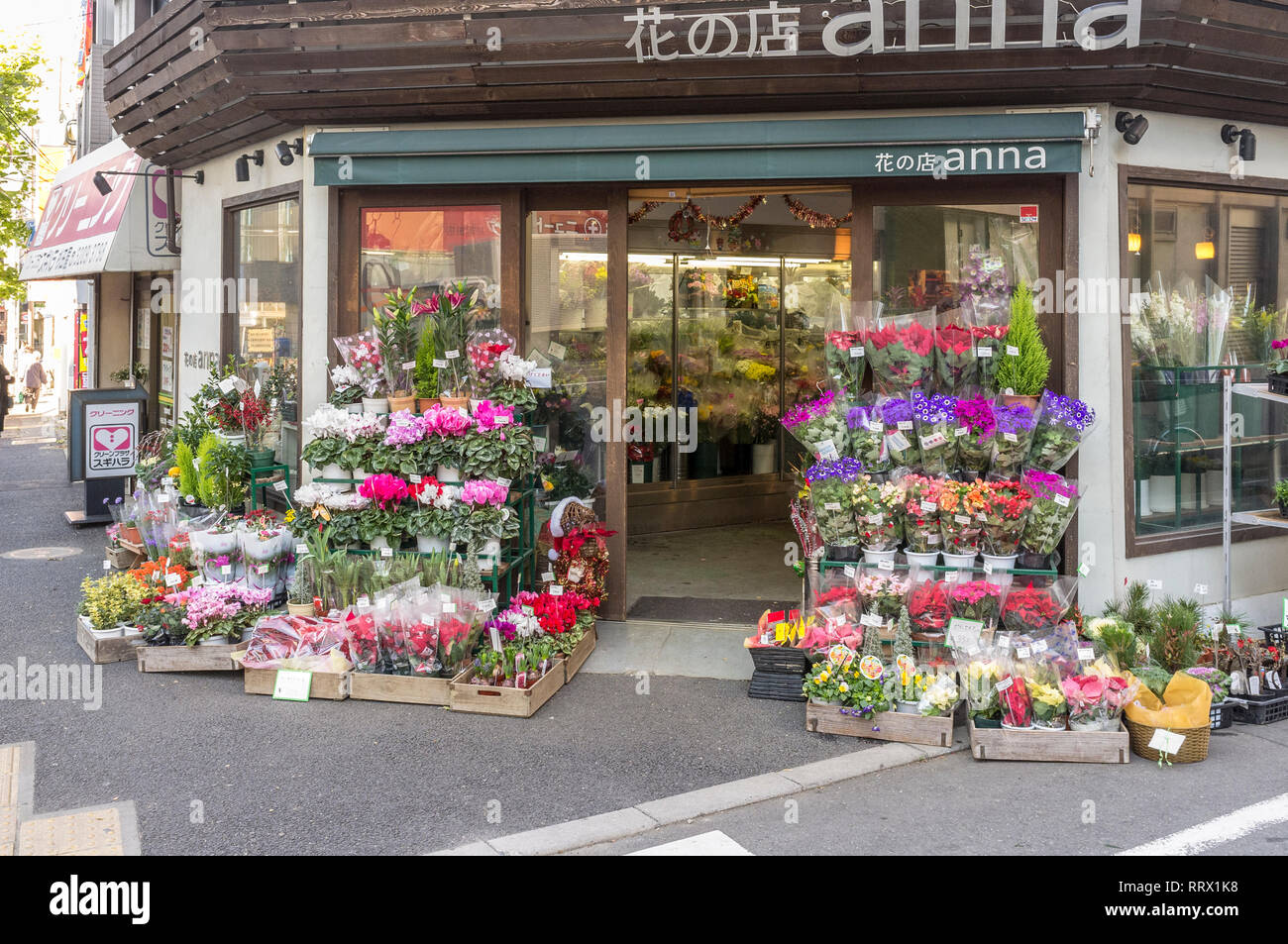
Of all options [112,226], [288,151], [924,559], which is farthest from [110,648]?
[112,226]

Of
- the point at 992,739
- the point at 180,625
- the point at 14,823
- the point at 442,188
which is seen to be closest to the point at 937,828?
the point at 992,739

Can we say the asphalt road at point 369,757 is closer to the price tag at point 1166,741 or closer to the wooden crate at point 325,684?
the wooden crate at point 325,684

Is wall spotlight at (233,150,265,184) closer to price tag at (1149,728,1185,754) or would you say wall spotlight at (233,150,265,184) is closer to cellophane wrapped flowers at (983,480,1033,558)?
cellophane wrapped flowers at (983,480,1033,558)

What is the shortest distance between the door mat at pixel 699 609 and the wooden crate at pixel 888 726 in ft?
7.33

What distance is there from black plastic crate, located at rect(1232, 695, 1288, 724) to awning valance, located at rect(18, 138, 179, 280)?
414 inches

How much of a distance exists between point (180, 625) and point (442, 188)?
11.9 ft

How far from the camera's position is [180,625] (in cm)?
705

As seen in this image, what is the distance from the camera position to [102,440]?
465 inches

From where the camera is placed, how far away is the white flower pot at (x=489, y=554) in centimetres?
705

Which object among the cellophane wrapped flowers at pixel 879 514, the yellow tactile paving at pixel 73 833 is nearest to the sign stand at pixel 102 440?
the yellow tactile paving at pixel 73 833

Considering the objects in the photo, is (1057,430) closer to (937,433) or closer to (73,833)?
(937,433)

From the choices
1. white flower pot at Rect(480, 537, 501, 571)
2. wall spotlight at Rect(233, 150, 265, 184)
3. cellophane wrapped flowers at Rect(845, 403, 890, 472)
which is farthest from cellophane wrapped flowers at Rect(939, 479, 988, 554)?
wall spotlight at Rect(233, 150, 265, 184)

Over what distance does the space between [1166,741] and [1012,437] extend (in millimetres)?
1906

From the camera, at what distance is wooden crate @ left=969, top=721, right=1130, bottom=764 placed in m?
5.55
